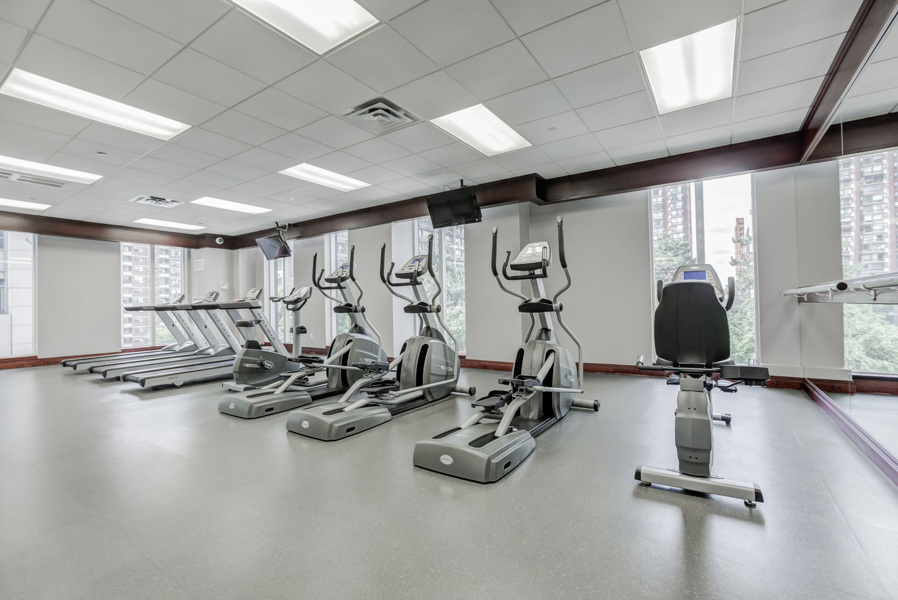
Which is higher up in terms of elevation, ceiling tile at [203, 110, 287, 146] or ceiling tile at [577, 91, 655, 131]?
ceiling tile at [577, 91, 655, 131]

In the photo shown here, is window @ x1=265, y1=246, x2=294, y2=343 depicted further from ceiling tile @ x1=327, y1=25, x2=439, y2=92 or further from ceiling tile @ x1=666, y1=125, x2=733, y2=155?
ceiling tile @ x1=666, y1=125, x2=733, y2=155

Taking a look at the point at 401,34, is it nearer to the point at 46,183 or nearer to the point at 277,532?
the point at 277,532

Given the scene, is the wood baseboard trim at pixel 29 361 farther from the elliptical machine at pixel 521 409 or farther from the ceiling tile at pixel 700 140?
the ceiling tile at pixel 700 140

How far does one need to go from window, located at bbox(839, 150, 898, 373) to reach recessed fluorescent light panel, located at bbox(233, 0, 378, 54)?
3.96 metres

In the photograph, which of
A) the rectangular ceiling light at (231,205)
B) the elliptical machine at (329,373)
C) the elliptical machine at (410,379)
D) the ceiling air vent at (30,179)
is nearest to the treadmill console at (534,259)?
the elliptical machine at (410,379)

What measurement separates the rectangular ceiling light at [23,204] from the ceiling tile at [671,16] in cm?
965

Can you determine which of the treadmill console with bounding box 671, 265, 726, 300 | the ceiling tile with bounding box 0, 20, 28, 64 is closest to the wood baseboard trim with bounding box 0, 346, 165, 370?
the ceiling tile with bounding box 0, 20, 28, 64

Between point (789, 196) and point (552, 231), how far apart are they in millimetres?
3067

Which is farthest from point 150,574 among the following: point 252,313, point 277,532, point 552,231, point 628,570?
point 552,231

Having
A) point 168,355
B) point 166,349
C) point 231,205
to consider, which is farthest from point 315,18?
point 166,349

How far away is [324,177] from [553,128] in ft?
11.8

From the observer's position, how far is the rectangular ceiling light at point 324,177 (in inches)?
227

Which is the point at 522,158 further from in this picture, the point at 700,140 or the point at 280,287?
the point at 280,287

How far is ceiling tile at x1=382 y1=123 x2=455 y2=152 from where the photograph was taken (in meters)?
4.46
